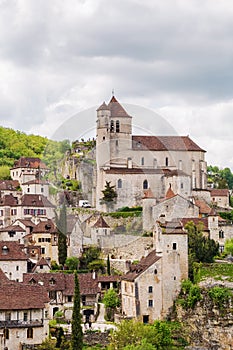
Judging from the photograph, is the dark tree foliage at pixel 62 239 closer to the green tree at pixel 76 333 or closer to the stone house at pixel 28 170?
the stone house at pixel 28 170

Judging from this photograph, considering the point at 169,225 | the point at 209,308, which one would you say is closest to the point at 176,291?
the point at 209,308

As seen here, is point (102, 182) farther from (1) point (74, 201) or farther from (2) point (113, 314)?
(2) point (113, 314)

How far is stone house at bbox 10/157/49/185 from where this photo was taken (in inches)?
3933

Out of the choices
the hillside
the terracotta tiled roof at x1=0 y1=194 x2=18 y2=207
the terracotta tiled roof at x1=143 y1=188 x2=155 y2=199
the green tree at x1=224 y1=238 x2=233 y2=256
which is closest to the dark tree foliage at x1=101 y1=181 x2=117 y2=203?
the terracotta tiled roof at x1=143 y1=188 x2=155 y2=199

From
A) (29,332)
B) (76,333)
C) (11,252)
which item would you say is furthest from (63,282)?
(76,333)

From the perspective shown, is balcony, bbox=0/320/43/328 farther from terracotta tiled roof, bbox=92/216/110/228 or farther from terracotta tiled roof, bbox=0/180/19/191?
terracotta tiled roof, bbox=0/180/19/191

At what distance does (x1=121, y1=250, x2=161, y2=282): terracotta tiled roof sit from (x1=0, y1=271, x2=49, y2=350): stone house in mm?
9745

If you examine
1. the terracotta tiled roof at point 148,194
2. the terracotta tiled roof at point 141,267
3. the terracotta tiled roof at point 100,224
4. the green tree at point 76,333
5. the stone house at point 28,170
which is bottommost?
the green tree at point 76,333

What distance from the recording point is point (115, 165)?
292ft

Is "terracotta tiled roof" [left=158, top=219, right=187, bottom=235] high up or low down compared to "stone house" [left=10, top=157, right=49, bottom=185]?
down

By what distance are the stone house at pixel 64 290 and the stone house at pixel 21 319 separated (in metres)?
6.16

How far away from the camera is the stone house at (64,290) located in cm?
6600

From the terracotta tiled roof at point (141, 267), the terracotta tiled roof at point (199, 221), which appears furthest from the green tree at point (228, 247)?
the terracotta tiled roof at point (141, 267)

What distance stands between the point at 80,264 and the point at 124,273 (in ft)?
18.6
